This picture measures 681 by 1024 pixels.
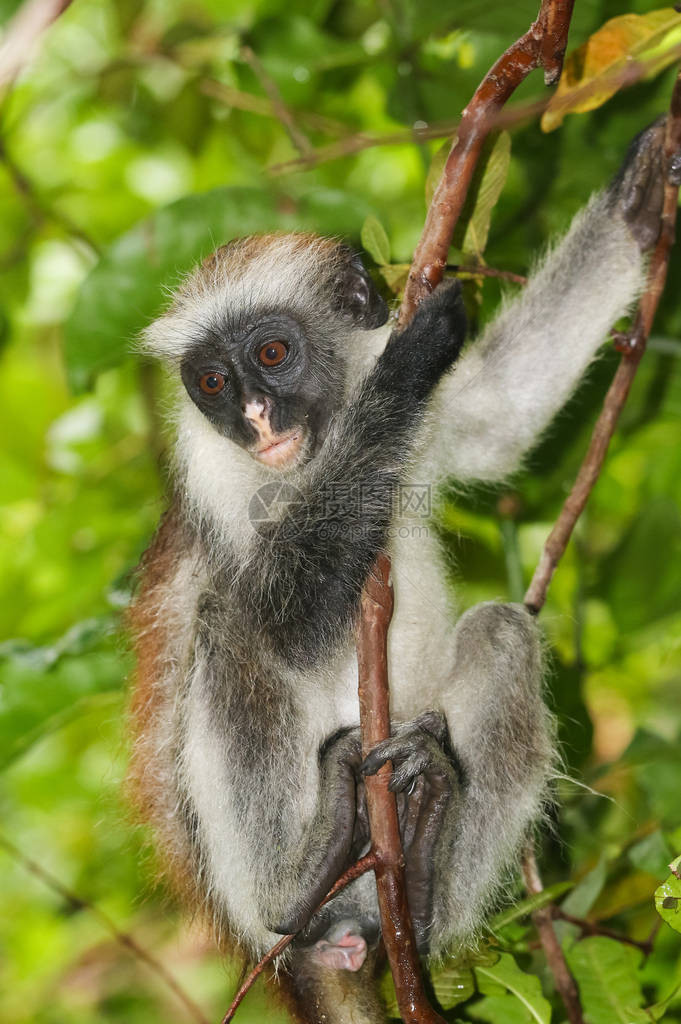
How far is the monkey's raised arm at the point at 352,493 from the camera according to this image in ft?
8.50

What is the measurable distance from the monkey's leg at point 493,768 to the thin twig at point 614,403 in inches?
8.3

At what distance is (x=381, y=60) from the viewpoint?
4.01m

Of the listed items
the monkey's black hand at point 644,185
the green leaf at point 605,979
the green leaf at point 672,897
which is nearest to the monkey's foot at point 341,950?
the green leaf at point 605,979

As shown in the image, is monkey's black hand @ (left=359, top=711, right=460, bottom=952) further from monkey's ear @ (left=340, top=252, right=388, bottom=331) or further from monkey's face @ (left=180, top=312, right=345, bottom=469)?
monkey's ear @ (left=340, top=252, right=388, bottom=331)

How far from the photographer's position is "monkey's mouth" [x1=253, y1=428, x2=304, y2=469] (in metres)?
2.92

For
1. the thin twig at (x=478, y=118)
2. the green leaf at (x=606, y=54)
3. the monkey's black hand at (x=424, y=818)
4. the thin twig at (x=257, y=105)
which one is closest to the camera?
the thin twig at (x=478, y=118)

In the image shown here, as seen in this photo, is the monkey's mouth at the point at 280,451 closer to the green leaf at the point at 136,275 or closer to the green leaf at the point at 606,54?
the green leaf at the point at 136,275

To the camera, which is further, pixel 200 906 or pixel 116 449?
pixel 116 449

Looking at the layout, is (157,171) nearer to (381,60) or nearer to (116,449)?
(116,449)

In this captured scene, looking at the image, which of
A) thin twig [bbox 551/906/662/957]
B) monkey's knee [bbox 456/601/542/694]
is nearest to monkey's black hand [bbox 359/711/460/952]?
monkey's knee [bbox 456/601/542/694]

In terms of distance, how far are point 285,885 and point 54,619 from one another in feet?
5.44

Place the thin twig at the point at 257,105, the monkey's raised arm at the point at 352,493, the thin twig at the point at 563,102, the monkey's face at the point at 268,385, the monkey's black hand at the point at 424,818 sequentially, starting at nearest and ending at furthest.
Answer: the thin twig at the point at 563,102 < the monkey's raised arm at the point at 352,493 < the monkey's black hand at the point at 424,818 < the monkey's face at the point at 268,385 < the thin twig at the point at 257,105

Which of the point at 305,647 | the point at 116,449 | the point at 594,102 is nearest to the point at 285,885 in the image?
the point at 305,647

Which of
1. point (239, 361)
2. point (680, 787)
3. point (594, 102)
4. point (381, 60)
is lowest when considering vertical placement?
point (680, 787)
